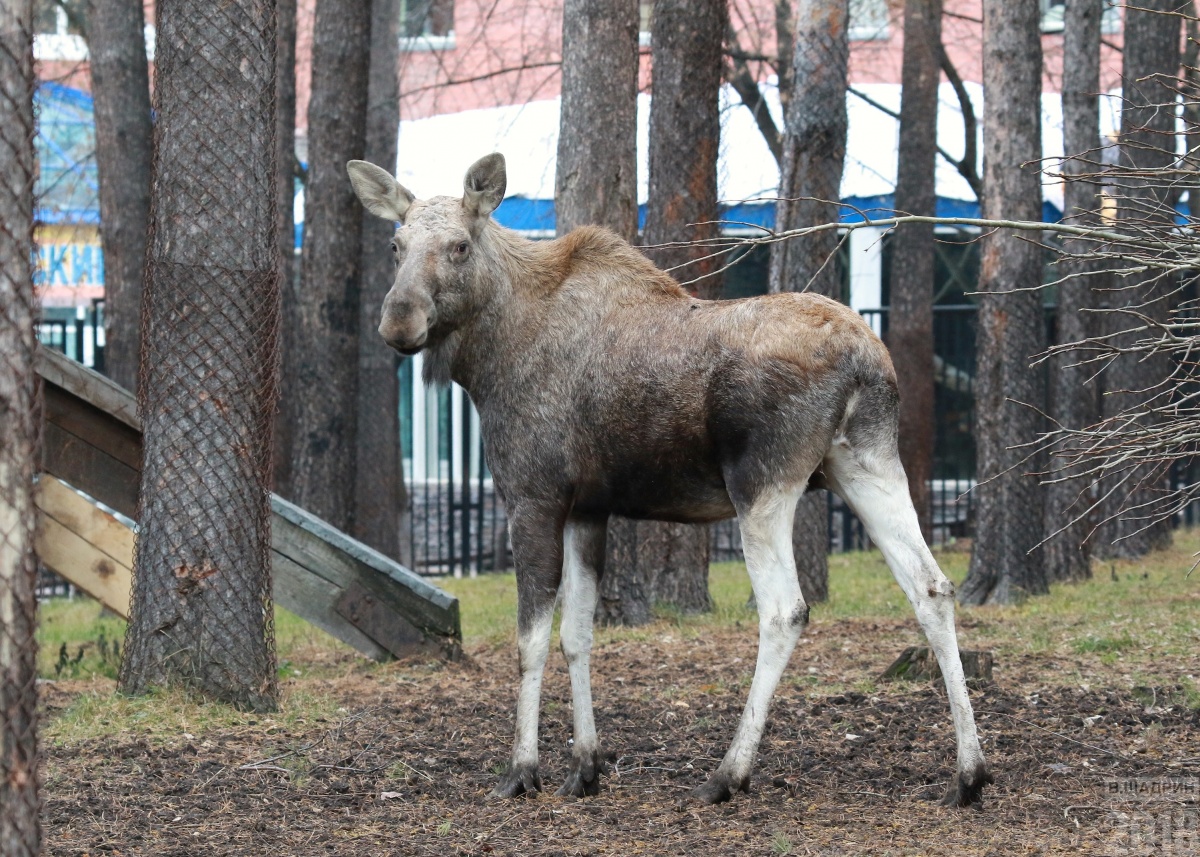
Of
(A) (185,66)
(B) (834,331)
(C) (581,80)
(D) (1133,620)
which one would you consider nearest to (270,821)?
(B) (834,331)

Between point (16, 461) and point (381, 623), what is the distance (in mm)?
4994

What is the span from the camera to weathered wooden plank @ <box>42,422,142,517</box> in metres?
7.67

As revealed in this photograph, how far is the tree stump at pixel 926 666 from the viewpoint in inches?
280

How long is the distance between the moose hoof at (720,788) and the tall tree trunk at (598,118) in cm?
364

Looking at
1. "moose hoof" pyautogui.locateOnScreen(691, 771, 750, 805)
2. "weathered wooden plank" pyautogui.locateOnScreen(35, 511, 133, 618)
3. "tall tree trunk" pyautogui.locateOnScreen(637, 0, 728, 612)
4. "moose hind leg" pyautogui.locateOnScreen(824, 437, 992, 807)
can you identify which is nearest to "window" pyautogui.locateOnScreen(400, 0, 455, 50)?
"tall tree trunk" pyautogui.locateOnScreen(637, 0, 728, 612)

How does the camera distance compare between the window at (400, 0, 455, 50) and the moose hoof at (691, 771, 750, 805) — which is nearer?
the moose hoof at (691, 771, 750, 805)

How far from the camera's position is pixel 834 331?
17.2ft

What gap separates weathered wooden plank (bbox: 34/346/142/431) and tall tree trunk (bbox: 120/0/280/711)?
84 cm

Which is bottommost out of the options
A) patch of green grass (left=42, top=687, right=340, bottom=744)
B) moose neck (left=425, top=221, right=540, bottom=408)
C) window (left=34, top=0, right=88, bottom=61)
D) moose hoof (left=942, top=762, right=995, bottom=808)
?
patch of green grass (left=42, top=687, right=340, bottom=744)

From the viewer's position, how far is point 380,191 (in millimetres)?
5918

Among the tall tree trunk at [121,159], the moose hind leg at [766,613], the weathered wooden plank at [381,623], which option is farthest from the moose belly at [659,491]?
the tall tree trunk at [121,159]

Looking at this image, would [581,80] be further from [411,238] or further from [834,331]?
[834,331]

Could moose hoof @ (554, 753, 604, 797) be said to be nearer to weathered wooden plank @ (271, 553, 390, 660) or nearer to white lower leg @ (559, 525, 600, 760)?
white lower leg @ (559, 525, 600, 760)

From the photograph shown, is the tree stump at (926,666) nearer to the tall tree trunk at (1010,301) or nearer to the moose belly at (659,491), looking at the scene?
Result: the moose belly at (659,491)
